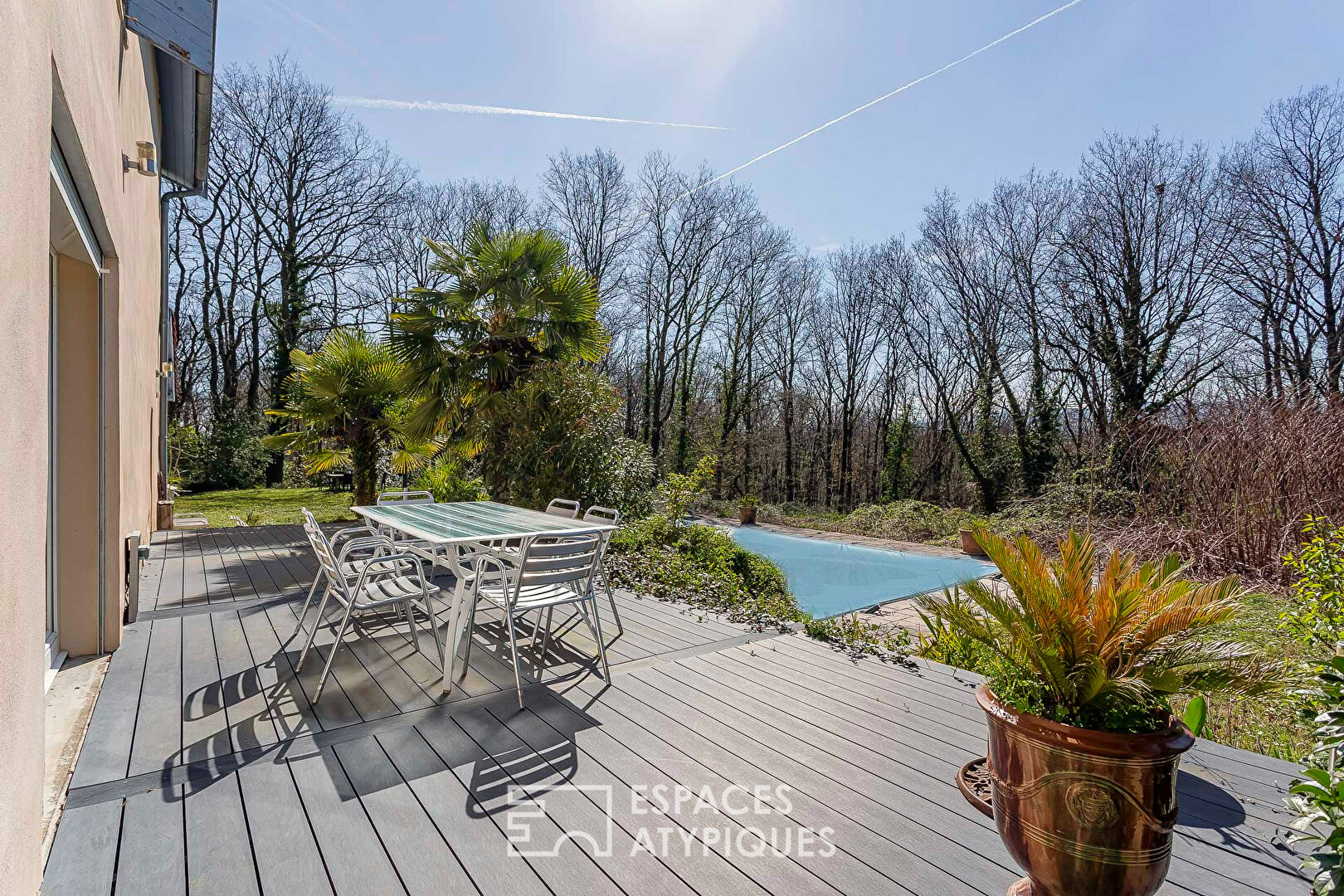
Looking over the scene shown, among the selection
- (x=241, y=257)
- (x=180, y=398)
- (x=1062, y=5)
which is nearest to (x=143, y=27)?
(x=1062, y=5)

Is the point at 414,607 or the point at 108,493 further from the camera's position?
the point at 414,607

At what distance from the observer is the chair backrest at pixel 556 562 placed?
298 cm

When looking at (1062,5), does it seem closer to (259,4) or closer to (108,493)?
(108,493)

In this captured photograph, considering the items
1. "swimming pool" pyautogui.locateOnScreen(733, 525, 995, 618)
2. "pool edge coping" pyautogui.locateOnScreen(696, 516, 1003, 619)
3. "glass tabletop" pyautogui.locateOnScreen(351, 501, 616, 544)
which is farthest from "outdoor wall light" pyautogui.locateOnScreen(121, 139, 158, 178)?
"pool edge coping" pyautogui.locateOnScreen(696, 516, 1003, 619)

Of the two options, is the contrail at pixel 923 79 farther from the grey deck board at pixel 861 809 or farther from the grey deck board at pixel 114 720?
the grey deck board at pixel 114 720

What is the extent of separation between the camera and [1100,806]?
1387mm

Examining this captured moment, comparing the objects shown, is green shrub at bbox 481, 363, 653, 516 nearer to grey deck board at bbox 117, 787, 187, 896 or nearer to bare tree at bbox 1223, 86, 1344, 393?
grey deck board at bbox 117, 787, 187, 896

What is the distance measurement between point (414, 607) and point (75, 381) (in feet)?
7.49

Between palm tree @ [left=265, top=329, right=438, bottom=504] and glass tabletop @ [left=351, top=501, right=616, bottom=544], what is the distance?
10.4 feet

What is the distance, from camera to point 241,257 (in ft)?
51.1

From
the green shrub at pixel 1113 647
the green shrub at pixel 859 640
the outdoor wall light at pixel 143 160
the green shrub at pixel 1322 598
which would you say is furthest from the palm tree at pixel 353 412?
the green shrub at pixel 1322 598

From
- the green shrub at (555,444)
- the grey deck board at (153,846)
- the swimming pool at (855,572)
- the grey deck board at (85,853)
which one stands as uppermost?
the green shrub at (555,444)

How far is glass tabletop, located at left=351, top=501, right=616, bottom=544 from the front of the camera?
11.2ft

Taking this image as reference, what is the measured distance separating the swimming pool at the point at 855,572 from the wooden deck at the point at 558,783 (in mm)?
4293
